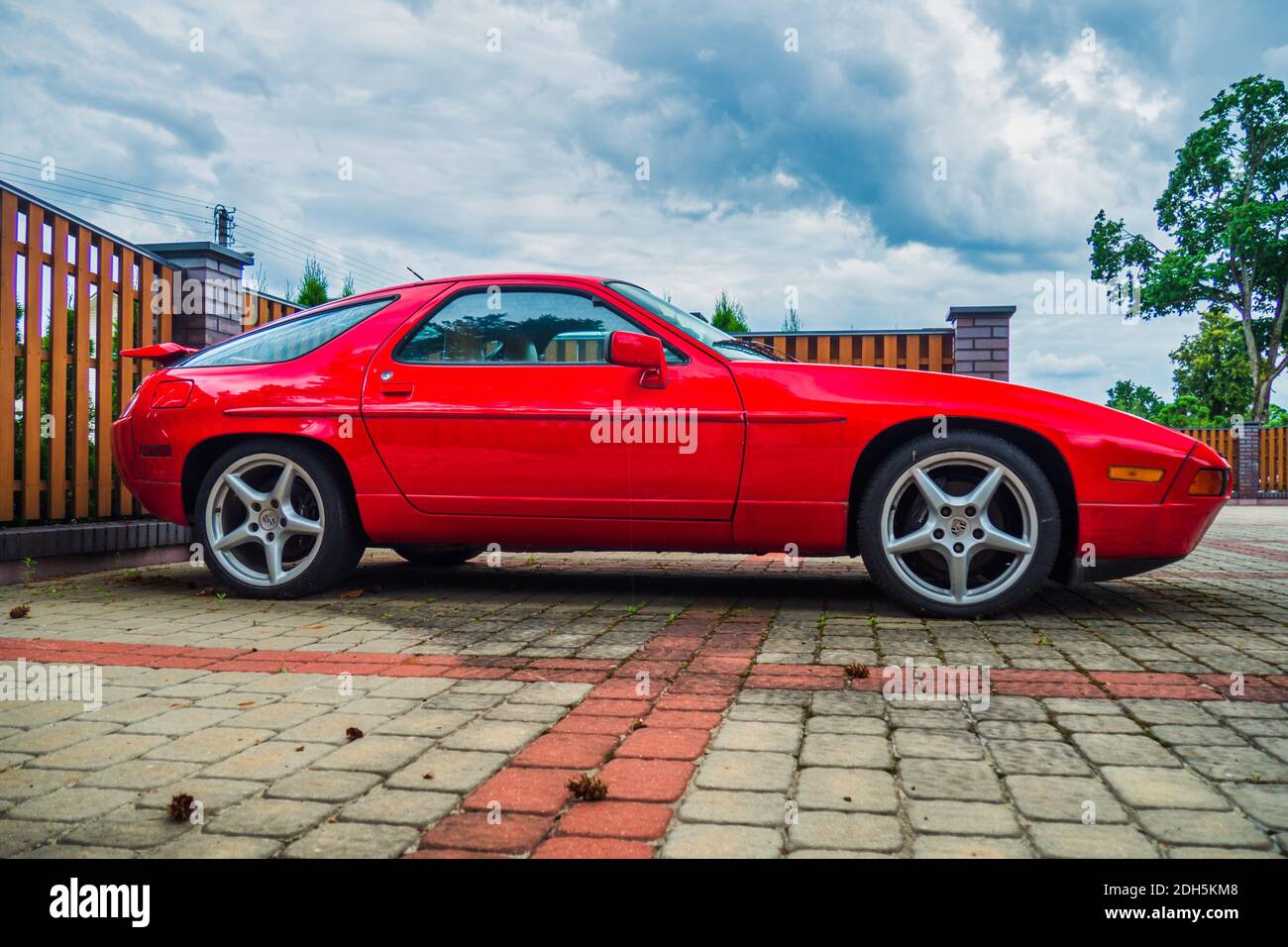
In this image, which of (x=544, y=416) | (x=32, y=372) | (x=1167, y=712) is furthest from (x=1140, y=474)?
(x=32, y=372)

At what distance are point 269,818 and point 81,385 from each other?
5583 mm

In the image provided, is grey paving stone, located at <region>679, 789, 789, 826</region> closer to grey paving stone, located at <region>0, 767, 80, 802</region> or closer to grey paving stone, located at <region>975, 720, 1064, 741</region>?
grey paving stone, located at <region>975, 720, 1064, 741</region>

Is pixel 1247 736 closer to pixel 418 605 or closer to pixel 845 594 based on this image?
pixel 845 594

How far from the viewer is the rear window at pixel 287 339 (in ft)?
16.2

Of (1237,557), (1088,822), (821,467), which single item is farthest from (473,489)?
(1237,557)

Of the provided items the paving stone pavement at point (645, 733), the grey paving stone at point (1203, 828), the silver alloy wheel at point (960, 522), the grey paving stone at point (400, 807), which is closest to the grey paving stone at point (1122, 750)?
the paving stone pavement at point (645, 733)

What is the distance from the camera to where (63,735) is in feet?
8.41

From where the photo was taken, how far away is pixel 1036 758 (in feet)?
7.64

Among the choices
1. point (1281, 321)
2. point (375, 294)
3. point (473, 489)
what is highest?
point (1281, 321)

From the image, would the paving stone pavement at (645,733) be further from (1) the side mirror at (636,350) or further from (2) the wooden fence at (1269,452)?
(2) the wooden fence at (1269,452)

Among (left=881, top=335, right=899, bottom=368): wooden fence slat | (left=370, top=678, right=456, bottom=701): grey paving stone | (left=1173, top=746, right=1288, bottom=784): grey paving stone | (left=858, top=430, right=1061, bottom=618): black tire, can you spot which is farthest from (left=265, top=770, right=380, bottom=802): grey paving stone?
(left=881, top=335, right=899, bottom=368): wooden fence slat

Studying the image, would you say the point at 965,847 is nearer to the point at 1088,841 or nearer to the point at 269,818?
the point at 1088,841

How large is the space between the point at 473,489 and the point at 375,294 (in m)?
1.27
